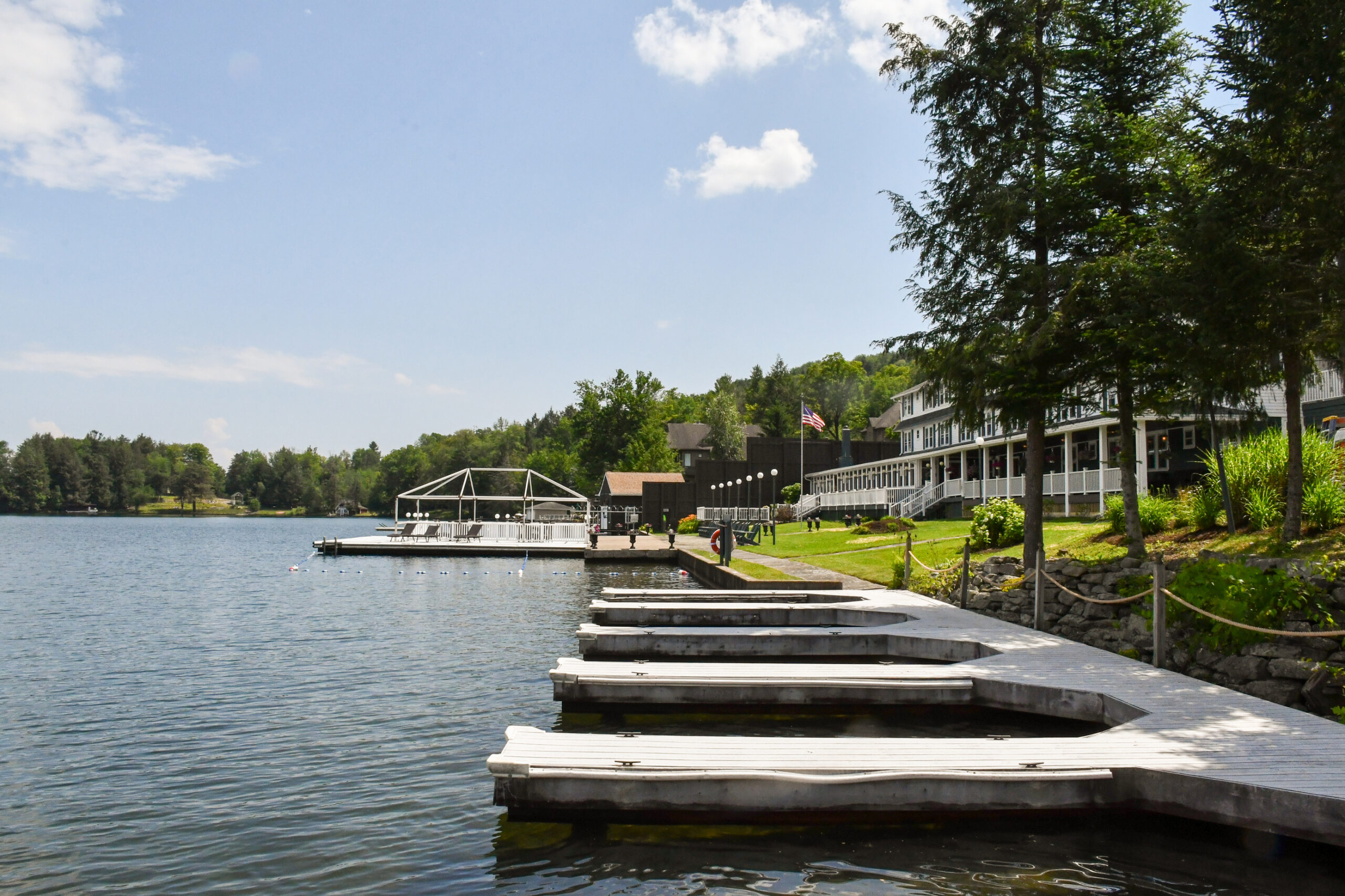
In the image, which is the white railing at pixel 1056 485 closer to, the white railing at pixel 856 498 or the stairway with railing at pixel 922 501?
the stairway with railing at pixel 922 501

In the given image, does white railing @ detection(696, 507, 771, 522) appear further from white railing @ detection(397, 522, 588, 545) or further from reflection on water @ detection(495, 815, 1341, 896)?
reflection on water @ detection(495, 815, 1341, 896)

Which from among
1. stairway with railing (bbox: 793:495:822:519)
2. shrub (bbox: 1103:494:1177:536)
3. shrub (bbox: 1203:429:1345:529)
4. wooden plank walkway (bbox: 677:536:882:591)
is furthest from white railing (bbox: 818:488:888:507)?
shrub (bbox: 1203:429:1345:529)

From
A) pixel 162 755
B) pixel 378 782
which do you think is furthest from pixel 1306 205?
pixel 162 755

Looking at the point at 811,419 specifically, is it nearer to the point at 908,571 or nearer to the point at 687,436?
the point at 908,571

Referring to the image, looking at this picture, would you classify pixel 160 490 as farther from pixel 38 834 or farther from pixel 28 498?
pixel 38 834

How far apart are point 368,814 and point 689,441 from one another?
8475 cm

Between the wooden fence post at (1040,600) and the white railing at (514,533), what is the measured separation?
35.2m

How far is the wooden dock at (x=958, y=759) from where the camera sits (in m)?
6.46

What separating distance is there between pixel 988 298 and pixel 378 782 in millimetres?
12943

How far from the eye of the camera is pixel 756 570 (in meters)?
23.7

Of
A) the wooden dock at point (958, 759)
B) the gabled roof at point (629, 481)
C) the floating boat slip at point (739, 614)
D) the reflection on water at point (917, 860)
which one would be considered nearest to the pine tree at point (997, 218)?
the floating boat slip at point (739, 614)

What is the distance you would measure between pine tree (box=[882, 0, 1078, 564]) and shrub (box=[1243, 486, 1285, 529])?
3.15 metres

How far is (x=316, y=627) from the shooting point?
63.7ft

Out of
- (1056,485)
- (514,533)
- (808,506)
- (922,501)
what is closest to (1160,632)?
(1056,485)
